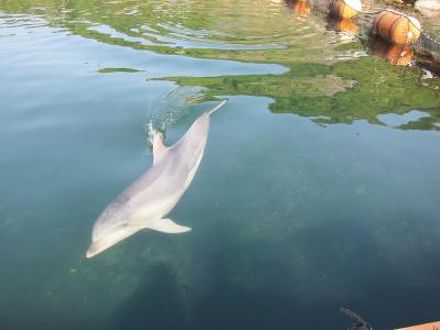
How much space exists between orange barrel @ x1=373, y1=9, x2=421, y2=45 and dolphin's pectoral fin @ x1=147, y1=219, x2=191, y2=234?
15002mm

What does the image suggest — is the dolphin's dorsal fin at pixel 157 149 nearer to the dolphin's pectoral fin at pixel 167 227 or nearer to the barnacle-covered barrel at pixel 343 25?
the dolphin's pectoral fin at pixel 167 227

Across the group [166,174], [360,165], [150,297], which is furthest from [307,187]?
[150,297]

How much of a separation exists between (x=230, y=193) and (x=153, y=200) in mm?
1668

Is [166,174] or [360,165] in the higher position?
[166,174]

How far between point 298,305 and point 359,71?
10.5 meters

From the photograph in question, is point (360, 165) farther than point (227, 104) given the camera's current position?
No

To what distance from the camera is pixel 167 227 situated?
627 cm

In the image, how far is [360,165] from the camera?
337 inches

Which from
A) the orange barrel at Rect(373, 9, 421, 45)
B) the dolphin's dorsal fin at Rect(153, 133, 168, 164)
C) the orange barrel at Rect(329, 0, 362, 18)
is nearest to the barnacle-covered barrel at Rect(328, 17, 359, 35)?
the orange barrel at Rect(329, 0, 362, 18)

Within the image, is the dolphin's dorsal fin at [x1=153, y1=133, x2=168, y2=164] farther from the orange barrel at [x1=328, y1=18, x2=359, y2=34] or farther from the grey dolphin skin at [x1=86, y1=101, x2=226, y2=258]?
the orange barrel at [x1=328, y1=18, x2=359, y2=34]

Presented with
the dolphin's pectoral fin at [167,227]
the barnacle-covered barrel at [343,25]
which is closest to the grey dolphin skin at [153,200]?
the dolphin's pectoral fin at [167,227]

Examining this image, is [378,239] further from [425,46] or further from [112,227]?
[425,46]

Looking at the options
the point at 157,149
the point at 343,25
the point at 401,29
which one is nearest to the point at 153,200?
the point at 157,149

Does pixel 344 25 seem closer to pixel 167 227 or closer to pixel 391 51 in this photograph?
pixel 391 51
